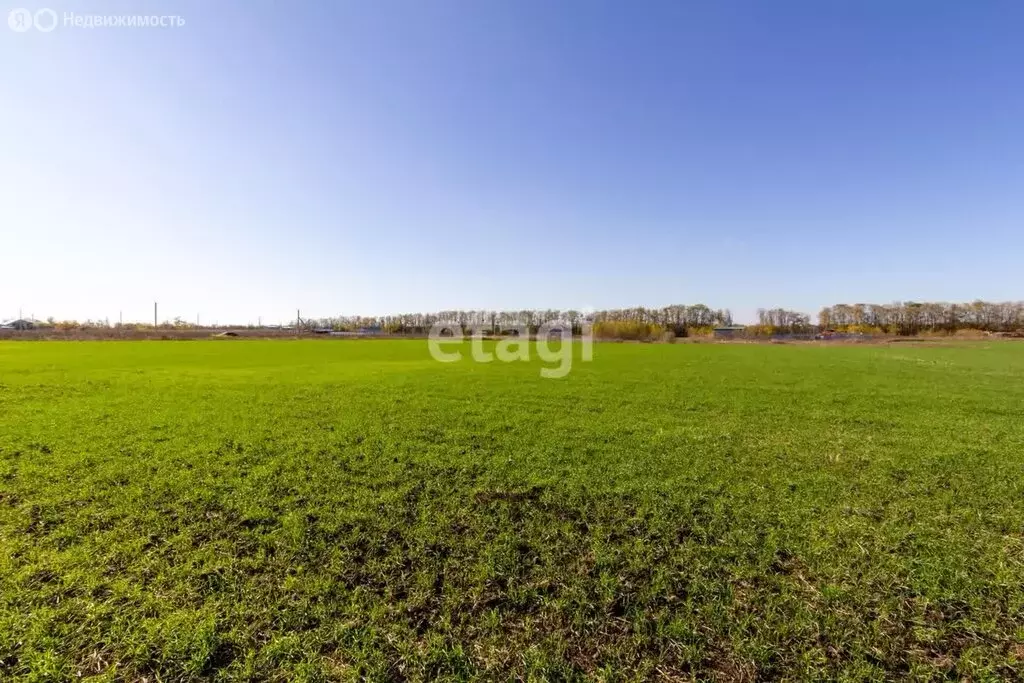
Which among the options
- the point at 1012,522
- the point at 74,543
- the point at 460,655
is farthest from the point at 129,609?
the point at 1012,522

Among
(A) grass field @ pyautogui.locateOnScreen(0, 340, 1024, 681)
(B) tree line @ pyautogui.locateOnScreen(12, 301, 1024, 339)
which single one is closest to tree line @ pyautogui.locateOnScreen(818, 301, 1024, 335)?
(B) tree line @ pyautogui.locateOnScreen(12, 301, 1024, 339)

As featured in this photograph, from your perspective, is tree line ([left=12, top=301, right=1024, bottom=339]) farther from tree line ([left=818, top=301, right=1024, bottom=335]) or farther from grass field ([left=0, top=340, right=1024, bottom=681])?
grass field ([left=0, top=340, right=1024, bottom=681])

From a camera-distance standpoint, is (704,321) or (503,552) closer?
(503,552)

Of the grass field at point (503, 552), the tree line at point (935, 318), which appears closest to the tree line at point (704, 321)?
the tree line at point (935, 318)

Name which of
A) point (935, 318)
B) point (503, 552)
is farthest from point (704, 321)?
A: point (503, 552)

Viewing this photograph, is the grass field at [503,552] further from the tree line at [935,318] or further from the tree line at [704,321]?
the tree line at [935,318]

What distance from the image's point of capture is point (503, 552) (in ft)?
12.3

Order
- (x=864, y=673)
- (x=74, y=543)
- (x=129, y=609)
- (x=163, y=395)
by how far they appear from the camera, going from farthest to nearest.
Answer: (x=163, y=395) < (x=74, y=543) < (x=129, y=609) < (x=864, y=673)

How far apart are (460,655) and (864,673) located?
2.29 meters

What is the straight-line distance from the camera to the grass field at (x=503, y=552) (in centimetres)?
262

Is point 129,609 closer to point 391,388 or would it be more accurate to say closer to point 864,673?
point 864,673

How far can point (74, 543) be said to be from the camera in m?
3.66

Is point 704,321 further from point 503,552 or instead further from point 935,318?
point 503,552

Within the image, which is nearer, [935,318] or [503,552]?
[503,552]
